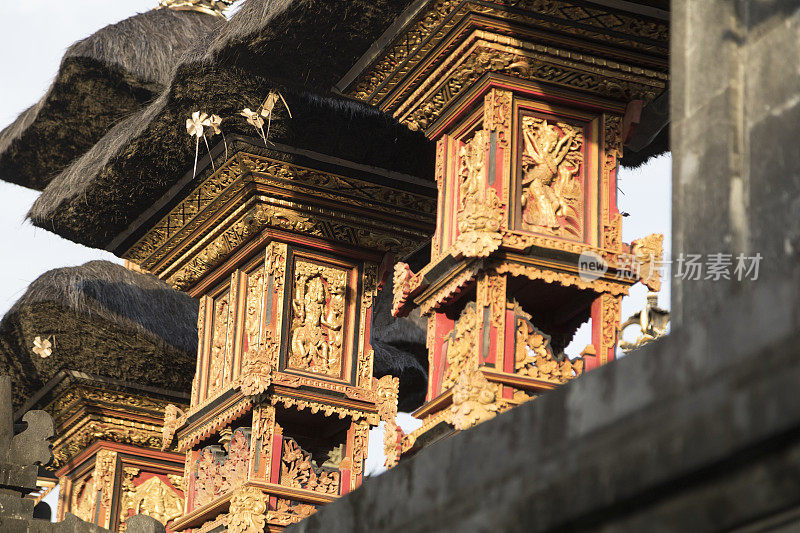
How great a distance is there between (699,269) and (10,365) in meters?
13.4

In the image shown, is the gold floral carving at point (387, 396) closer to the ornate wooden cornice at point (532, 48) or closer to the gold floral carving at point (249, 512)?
the gold floral carving at point (249, 512)

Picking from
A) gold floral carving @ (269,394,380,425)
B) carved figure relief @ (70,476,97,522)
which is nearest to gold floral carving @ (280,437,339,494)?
gold floral carving @ (269,394,380,425)

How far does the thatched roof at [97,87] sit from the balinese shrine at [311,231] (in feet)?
0.10

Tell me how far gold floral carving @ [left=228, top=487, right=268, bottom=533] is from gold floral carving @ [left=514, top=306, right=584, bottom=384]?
9.89 ft

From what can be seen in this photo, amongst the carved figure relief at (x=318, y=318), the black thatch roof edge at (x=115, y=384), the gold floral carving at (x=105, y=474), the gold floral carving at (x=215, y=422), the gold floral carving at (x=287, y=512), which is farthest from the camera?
the black thatch roof edge at (x=115, y=384)

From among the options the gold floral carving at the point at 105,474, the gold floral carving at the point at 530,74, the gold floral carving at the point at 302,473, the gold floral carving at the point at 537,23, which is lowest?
the gold floral carving at the point at 302,473

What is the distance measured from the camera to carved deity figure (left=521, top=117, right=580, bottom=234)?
29.0 ft

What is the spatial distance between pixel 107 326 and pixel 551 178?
6831mm

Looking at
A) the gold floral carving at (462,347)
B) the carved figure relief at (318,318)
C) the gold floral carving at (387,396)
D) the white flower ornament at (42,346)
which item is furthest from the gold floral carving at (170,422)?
the gold floral carving at (462,347)

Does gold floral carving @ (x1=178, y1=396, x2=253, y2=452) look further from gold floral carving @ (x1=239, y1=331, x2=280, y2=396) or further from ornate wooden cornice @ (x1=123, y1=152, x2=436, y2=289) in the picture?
ornate wooden cornice @ (x1=123, y1=152, x2=436, y2=289)

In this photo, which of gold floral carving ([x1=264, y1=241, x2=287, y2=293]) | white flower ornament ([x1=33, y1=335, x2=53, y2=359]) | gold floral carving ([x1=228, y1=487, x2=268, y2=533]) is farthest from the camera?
white flower ornament ([x1=33, y1=335, x2=53, y2=359])

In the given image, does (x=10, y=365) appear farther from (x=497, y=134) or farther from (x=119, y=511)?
(x=497, y=134)

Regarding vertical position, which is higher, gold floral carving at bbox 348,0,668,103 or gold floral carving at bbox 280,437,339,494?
gold floral carving at bbox 348,0,668,103

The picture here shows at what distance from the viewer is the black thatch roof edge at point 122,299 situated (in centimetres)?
1438
